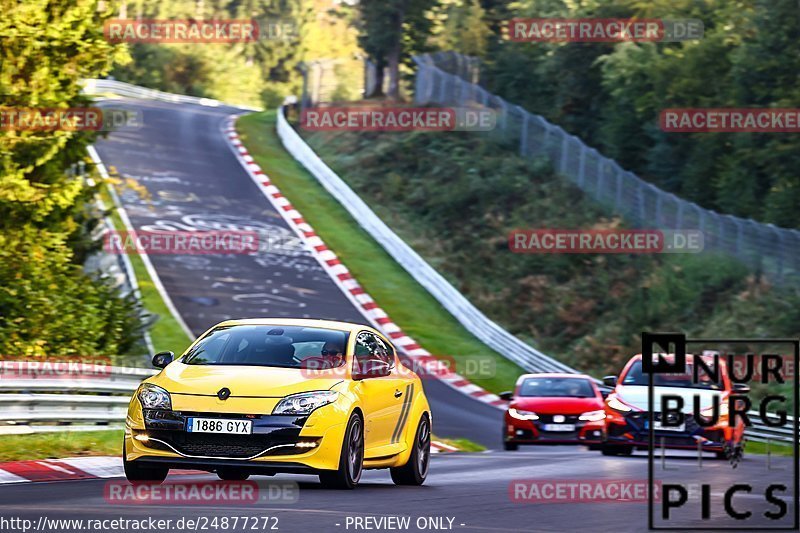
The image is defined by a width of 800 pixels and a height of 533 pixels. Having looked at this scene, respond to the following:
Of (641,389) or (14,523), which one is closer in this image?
(14,523)

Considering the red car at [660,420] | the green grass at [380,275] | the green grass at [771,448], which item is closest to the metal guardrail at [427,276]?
the green grass at [380,275]

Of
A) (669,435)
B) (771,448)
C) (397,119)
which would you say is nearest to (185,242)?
(771,448)

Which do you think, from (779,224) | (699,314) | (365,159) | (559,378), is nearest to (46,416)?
Result: (559,378)

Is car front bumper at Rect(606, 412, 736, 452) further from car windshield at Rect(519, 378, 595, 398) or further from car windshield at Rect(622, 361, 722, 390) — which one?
car windshield at Rect(519, 378, 595, 398)

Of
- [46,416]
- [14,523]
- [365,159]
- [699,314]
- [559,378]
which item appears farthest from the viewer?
[365,159]

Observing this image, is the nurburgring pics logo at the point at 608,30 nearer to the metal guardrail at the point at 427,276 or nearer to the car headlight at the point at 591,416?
the metal guardrail at the point at 427,276

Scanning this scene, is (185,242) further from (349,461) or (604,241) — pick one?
(349,461)

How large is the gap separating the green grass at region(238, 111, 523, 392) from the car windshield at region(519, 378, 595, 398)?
7.50m

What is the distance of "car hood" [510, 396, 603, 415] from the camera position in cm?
2381

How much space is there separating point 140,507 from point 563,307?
30.3 m

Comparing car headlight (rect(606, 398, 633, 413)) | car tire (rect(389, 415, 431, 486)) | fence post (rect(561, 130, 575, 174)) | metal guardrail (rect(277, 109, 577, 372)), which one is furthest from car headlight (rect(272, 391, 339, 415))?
fence post (rect(561, 130, 575, 174))

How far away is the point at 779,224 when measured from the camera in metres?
40.8

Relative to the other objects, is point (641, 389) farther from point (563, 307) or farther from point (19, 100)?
point (563, 307)

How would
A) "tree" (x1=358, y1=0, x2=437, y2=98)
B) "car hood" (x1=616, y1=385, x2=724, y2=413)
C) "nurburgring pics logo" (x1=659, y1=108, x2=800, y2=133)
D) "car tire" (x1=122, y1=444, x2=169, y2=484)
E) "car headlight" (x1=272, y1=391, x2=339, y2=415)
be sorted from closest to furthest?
"car headlight" (x1=272, y1=391, x2=339, y2=415)
"car tire" (x1=122, y1=444, x2=169, y2=484)
"car hood" (x1=616, y1=385, x2=724, y2=413)
"nurburgring pics logo" (x1=659, y1=108, x2=800, y2=133)
"tree" (x1=358, y1=0, x2=437, y2=98)
